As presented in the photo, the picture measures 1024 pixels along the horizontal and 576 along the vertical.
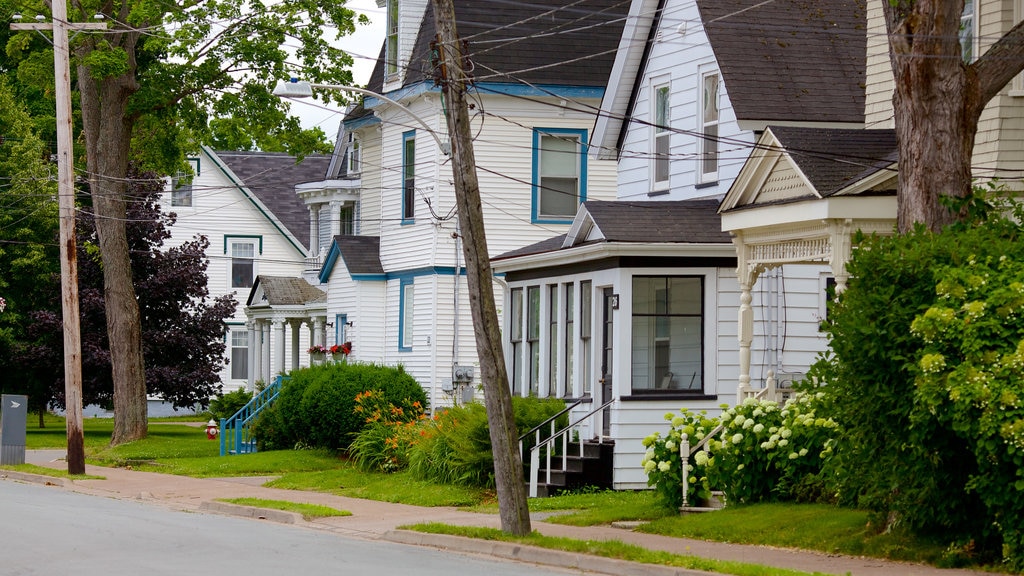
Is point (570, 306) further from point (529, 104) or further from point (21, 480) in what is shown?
point (21, 480)

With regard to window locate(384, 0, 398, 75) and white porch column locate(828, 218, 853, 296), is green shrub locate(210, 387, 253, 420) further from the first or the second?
white porch column locate(828, 218, 853, 296)

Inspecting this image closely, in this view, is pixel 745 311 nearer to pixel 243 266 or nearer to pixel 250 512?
pixel 250 512

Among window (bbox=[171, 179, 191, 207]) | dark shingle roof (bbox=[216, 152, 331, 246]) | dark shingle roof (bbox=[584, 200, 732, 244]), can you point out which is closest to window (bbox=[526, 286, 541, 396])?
dark shingle roof (bbox=[584, 200, 732, 244])

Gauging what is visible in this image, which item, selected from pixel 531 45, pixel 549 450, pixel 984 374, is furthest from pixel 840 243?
pixel 531 45

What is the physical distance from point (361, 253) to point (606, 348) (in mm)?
13412

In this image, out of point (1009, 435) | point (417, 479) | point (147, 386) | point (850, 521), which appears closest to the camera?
point (1009, 435)

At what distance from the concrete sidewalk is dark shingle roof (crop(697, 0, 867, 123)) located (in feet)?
28.5

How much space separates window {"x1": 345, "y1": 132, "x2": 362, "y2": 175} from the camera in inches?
1603

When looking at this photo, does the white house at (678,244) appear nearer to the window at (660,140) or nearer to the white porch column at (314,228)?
the window at (660,140)

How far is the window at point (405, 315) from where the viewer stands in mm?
34125

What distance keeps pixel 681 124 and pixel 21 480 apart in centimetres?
1461

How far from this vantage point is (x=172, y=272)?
40.7 m

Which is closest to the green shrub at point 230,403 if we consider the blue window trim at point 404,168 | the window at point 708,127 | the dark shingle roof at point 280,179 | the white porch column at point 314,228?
the white porch column at point 314,228

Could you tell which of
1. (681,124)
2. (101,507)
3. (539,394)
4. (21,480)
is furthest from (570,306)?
(21,480)
